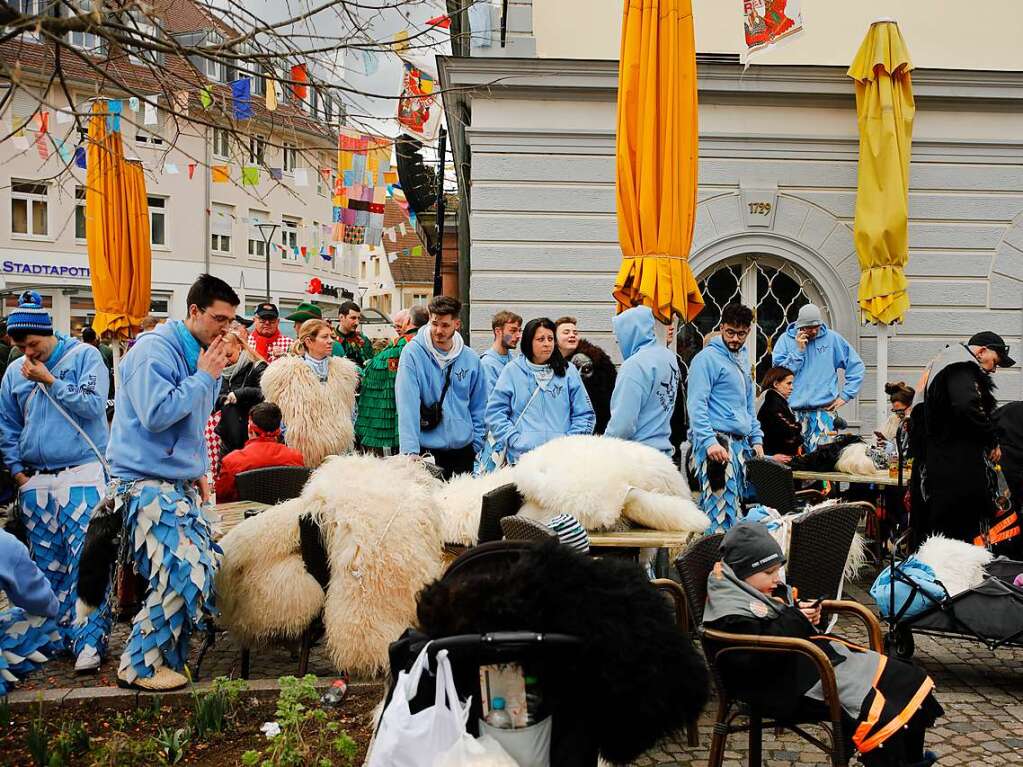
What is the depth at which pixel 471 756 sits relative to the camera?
2.48m

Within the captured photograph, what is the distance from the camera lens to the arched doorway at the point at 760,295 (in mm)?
11922

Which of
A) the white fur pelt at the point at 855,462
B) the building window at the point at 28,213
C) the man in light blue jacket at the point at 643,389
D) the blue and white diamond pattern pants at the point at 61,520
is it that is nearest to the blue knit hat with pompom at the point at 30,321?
the blue and white diamond pattern pants at the point at 61,520

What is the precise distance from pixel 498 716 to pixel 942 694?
10.8ft

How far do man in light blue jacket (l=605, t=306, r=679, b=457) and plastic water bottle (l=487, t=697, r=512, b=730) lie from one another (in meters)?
3.31

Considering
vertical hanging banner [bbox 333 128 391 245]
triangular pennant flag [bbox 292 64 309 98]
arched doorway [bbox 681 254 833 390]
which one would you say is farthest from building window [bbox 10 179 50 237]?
triangular pennant flag [bbox 292 64 309 98]

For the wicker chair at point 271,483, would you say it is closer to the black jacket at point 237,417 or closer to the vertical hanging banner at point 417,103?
the black jacket at point 237,417

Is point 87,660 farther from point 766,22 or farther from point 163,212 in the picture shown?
point 163,212

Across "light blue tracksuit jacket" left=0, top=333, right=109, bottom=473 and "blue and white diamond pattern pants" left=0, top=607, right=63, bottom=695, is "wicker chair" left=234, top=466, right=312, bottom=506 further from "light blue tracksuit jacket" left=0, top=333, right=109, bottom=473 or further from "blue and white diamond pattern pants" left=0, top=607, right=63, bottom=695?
"blue and white diamond pattern pants" left=0, top=607, right=63, bottom=695

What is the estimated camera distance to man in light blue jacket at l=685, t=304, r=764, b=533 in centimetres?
628

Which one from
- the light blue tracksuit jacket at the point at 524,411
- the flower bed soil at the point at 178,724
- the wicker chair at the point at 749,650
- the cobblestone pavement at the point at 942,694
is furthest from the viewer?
the light blue tracksuit jacket at the point at 524,411

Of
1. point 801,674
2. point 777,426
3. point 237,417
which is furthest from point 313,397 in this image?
point 801,674

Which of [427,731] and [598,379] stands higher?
[598,379]

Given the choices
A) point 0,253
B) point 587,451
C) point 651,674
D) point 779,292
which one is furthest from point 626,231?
point 0,253

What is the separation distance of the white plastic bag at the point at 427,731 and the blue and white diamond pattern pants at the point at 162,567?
7.57 feet
